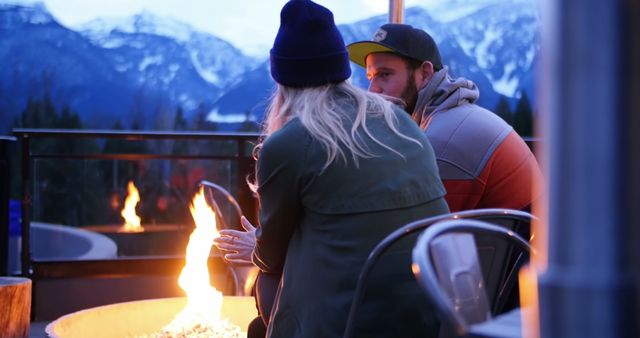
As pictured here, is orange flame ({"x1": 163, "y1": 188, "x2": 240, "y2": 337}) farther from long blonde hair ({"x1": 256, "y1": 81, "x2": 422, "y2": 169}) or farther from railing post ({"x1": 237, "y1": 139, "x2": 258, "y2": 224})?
railing post ({"x1": 237, "y1": 139, "x2": 258, "y2": 224})

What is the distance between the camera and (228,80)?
11.9 meters

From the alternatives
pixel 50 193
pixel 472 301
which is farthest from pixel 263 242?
pixel 50 193

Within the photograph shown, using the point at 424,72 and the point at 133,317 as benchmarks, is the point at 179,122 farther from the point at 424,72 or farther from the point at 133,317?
the point at 424,72

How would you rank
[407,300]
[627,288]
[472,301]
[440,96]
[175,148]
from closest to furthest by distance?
[627,288], [472,301], [407,300], [440,96], [175,148]

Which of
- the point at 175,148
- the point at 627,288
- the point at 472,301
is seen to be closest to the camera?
the point at 627,288

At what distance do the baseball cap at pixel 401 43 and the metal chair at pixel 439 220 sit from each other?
841mm

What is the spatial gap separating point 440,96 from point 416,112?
13cm

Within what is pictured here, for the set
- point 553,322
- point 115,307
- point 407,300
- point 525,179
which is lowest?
point 115,307

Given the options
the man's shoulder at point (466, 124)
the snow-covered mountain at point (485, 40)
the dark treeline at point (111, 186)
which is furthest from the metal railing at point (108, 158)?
the snow-covered mountain at point (485, 40)

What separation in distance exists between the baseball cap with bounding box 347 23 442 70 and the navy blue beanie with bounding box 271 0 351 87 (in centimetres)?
66

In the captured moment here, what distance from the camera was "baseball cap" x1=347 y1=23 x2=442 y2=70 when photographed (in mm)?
2762

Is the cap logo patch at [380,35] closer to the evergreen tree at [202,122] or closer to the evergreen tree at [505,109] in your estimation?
the evergreen tree at [505,109]

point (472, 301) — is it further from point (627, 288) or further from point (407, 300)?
point (627, 288)

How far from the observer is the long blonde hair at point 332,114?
6.11 feet
